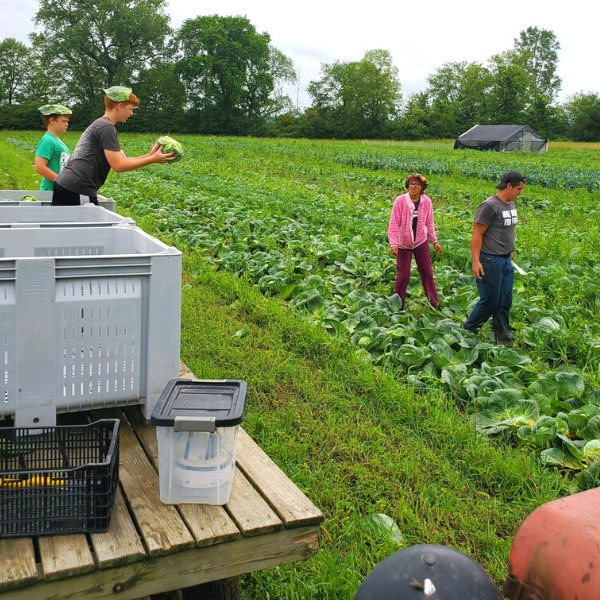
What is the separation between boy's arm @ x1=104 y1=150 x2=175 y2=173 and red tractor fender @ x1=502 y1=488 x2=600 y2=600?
10.8 feet

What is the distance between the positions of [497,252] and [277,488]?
4152mm

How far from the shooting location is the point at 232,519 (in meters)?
2.14

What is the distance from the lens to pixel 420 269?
269 inches

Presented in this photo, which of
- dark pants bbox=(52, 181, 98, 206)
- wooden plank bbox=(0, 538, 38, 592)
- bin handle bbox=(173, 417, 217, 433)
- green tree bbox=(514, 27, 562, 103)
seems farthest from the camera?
green tree bbox=(514, 27, 562, 103)

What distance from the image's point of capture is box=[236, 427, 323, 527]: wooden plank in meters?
2.21

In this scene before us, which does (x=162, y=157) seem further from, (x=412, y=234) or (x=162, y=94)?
(x=162, y=94)

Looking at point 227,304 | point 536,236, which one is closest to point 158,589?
point 227,304

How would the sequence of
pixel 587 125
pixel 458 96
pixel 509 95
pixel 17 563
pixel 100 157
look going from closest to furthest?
1. pixel 17 563
2. pixel 100 157
3. pixel 587 125
4. pixel 509 95
5. pixel 458 96

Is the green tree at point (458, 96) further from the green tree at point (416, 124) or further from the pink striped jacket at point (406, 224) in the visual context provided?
the pink striped jacket at point (406, 224)

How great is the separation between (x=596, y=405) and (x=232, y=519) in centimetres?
315

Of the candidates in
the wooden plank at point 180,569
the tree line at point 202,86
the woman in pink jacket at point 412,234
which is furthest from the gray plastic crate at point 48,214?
the tree line at point 202,86

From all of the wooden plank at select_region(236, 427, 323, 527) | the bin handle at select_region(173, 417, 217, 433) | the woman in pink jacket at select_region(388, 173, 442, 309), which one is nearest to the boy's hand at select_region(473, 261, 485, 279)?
the woman in pink jacket at select_region(388, 173, 442, 309)

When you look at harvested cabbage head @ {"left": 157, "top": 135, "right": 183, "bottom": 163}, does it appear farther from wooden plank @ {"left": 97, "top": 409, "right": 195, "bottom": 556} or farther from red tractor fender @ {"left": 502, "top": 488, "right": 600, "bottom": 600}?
red tractor fender @ {"left": 502, "top": 488, "right": 600, "bottom": 600}

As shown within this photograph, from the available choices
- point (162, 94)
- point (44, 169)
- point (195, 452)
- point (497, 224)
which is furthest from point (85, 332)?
point (162, 94)
